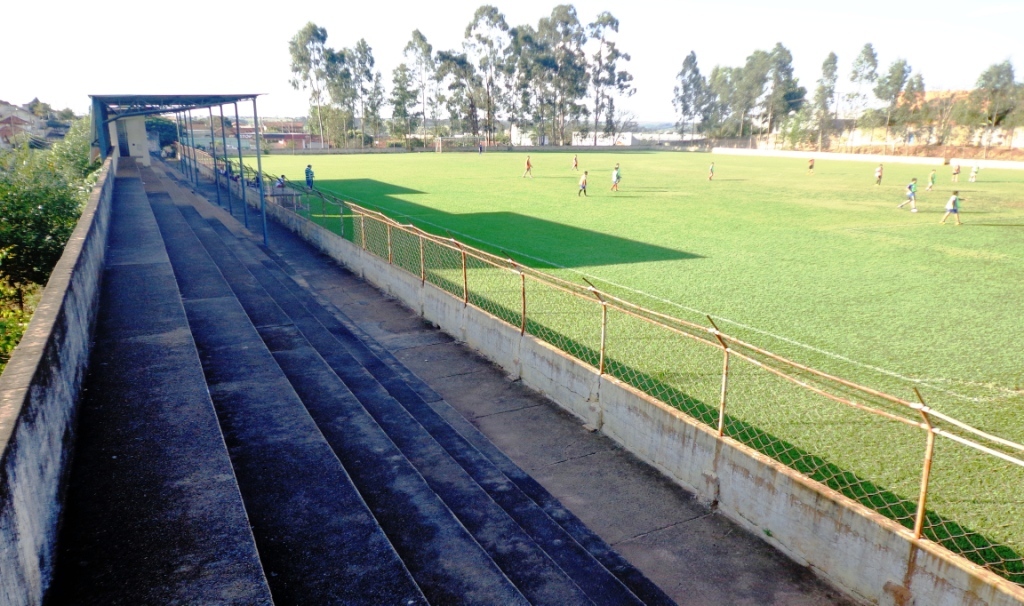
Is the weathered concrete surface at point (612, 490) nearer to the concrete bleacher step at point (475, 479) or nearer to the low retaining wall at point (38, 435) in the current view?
the concrete bleacher step at point (475, 479)

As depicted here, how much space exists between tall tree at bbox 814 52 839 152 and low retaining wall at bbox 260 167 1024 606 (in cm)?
11734

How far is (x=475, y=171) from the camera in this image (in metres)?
50.3

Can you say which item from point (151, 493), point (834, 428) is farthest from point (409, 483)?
point (834, 428)

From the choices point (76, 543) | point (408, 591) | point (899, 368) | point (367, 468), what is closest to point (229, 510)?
point (76, 543)

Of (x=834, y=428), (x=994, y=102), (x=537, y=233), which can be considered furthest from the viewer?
(x=994, y=102)

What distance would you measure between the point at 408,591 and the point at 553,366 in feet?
15.2

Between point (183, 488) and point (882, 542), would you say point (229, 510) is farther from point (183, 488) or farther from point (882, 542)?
point (882, 542)

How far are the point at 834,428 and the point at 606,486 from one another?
9.29 feet

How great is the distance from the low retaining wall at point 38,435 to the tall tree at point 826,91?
121 metres

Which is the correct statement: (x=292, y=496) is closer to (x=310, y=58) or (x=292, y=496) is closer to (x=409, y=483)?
(x=409, y=483)

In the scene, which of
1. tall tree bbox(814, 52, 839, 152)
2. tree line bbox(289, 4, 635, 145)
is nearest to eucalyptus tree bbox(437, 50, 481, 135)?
tree line bbox(289, 4, 635, 145)

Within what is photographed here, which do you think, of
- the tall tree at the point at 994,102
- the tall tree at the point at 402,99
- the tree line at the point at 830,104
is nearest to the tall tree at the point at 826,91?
the tree line at the point at 830,104

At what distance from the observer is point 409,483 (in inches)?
253

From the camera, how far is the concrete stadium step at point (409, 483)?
5.18m
